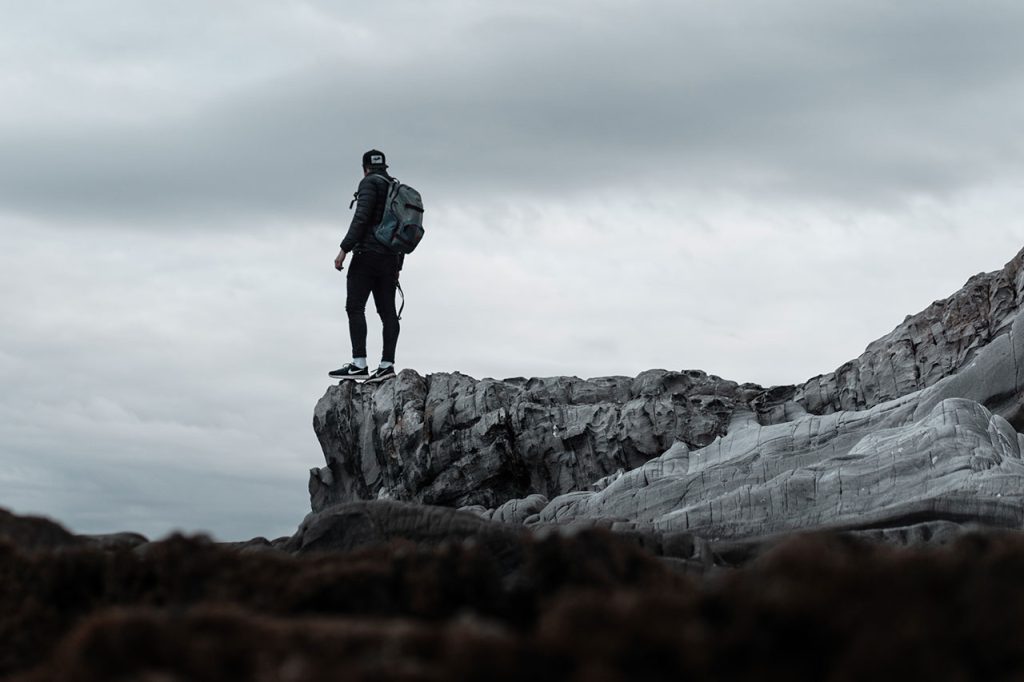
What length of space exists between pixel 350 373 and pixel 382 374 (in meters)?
0.78

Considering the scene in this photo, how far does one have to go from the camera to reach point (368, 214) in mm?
29938

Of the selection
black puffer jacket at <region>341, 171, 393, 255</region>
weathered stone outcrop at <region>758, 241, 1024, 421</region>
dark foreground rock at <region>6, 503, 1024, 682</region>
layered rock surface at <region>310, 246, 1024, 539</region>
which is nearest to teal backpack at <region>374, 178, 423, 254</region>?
black puffer jacket at <region>341, 171, 393, 255</region>

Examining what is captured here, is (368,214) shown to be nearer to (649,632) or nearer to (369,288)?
(369,288)

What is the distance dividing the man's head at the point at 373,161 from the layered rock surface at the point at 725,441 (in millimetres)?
5156

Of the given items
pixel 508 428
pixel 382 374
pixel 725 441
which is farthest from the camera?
pixel 382 374

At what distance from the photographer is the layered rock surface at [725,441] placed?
20.2m

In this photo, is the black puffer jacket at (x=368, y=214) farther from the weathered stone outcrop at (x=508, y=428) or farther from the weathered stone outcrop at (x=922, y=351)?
the weathered stone outcrop at (x=922, y=351)

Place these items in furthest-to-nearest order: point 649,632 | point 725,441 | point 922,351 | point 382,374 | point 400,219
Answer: point 382,374 → point 400,219 → point 922,351 → point 725,441 → point 649,632

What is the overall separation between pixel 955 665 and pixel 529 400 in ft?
82.1

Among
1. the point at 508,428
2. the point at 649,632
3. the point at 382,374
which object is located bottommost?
the point at 649,632

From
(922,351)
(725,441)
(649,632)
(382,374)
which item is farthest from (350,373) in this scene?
(649,632)

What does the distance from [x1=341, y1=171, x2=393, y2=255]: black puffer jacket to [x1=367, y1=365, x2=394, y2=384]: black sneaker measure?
10.2ft

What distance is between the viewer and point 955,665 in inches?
194

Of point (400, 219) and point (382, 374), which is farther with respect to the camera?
point (382, 374)
